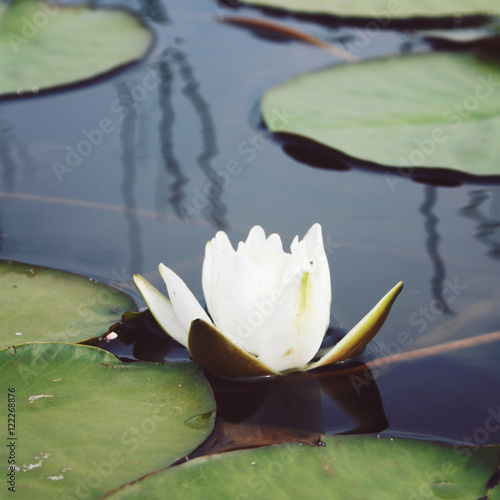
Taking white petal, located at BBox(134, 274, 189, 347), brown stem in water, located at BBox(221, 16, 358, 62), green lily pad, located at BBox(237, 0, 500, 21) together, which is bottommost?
white petal, located at BBox(134, 274, 189, 347)

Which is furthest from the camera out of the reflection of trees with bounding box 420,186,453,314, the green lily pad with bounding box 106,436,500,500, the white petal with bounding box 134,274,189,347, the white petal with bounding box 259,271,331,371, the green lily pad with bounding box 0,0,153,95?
the green lily pad with bounding box 0,0,153,95

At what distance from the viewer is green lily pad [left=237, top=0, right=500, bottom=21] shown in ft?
11.0

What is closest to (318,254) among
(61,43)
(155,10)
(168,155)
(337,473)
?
(337,473)

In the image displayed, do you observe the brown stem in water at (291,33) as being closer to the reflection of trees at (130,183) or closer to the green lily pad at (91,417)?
the reflection of trees at (130,183)

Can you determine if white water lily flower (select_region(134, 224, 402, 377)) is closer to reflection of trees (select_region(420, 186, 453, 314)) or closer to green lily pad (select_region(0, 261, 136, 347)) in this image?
green lily pad (select_region(0, 261, 136, 347))

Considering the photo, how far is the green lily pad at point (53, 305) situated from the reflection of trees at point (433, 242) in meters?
0.85

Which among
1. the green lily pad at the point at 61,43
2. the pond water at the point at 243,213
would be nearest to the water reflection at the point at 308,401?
the pond water at the point at 243,213

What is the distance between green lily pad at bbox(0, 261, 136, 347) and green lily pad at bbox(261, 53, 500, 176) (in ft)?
3.72

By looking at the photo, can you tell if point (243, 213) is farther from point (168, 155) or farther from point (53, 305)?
point (53, 305)

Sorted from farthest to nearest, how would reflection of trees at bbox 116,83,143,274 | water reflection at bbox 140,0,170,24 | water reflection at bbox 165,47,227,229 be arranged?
water reflection at bbox 140,0,170,24 < water reflection at bbox 165,47,227,229 < reflection of trees at bbox 116,83,143,274

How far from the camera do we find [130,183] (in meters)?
2.24

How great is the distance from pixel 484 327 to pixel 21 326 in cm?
117

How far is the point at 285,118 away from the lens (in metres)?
2.48

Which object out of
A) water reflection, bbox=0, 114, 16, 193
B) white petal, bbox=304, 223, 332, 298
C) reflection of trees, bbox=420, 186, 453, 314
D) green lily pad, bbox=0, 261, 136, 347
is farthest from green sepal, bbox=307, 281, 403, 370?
water reflection, bbox=0, 114, 16, 193
